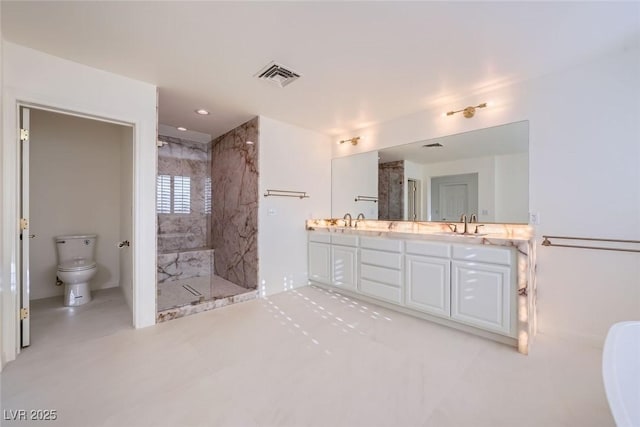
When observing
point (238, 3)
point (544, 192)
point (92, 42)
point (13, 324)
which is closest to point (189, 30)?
point (238, 3)

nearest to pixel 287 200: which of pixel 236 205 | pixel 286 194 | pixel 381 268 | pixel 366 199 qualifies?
pixel 286 194

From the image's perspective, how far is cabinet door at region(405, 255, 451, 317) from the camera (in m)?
2.57

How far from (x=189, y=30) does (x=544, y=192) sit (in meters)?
3.19

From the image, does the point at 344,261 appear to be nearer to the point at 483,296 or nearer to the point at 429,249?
the point at 429,249

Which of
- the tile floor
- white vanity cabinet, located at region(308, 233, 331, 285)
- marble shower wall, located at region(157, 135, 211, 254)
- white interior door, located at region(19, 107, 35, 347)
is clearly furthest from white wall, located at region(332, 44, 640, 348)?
marble shower wall, located at region(157, 135, 211, 254)

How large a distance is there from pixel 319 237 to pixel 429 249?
1628 millimetres

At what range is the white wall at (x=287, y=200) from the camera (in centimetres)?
358

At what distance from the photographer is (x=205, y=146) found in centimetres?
509

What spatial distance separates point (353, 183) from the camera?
13.6ft

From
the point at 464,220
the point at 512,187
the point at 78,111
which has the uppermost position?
the point at 78,111

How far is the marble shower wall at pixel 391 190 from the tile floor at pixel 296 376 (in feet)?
4.89

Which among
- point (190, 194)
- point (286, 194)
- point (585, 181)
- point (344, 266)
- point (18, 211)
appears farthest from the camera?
point (190, 194)

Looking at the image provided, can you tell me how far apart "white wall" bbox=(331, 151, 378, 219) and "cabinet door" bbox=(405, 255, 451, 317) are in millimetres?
1226

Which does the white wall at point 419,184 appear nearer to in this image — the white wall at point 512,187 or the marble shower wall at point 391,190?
the marble shower wall at point 391,190
